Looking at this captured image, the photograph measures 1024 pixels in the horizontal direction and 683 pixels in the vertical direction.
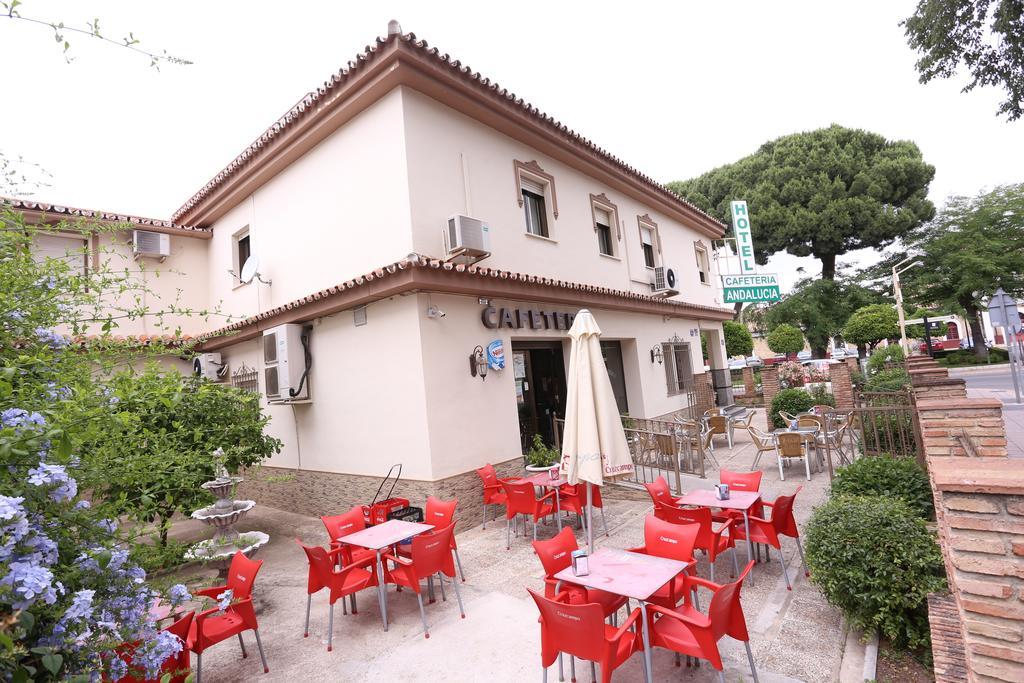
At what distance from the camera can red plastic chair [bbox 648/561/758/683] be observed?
109 inches

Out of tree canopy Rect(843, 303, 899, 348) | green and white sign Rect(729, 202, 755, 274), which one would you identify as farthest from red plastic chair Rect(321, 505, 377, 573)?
tree canopy Rect(843, 303, 899, 348)

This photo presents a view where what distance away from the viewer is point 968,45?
8961mm

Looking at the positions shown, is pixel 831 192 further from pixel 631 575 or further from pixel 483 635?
pixel 483 635

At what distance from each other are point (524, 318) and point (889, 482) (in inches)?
216

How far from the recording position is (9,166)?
2.96 meters

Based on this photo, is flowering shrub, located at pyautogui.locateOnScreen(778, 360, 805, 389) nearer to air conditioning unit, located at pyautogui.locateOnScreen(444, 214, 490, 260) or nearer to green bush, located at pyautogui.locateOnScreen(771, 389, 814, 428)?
green bush, located at pyautogui.locateOnScreen(771, 389, 814, 428)

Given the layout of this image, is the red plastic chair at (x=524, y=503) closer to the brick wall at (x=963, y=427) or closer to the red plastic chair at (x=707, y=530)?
the red plastic chair at (x=707, y=530)

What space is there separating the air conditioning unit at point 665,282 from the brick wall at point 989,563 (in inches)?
418

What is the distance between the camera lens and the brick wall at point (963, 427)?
155 inches

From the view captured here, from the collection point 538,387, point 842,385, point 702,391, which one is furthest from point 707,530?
point 842,385

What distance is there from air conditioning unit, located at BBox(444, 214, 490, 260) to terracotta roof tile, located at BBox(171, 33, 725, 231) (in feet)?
7.98

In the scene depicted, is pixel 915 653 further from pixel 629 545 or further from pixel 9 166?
pixel 9 166

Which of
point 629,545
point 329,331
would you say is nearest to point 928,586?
point 629,545

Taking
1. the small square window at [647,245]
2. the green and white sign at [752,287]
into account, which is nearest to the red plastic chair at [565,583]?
the small square window at [647,245]
